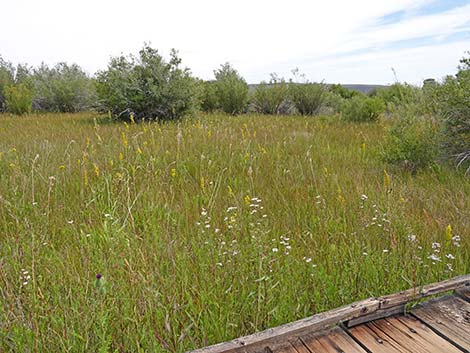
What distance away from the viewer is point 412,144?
13.3ft

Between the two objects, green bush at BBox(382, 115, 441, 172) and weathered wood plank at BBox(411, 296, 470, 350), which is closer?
weathered wood plank at BBox(411, 296, 470, 350)

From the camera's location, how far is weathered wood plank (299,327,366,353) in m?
1.46

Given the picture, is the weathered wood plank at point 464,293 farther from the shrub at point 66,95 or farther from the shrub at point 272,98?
the shrub at point 66,95

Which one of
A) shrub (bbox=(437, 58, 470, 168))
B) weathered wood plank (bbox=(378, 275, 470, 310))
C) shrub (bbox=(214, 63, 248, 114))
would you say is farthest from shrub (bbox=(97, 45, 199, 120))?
weathered wood plank (bbox=(378, 275, 470, 310))

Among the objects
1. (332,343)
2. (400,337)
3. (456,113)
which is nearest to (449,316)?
(400,337)

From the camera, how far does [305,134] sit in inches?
237

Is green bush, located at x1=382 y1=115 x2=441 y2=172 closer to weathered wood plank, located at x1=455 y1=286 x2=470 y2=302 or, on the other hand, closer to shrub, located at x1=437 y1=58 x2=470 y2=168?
shrub, located at x1=437 y1=58 x2=470 y2=168

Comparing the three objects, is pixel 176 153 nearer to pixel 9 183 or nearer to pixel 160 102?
pixel 9 183

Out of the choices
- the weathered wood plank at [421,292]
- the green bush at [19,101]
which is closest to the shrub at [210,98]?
the green bush at [19,101]

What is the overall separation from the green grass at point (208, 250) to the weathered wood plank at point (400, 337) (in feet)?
0.76

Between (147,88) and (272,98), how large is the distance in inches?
182

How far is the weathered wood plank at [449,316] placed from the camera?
1.55 meters

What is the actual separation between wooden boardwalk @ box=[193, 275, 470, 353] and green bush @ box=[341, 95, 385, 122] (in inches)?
269

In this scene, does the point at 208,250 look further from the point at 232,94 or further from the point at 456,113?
the point at 232,94
